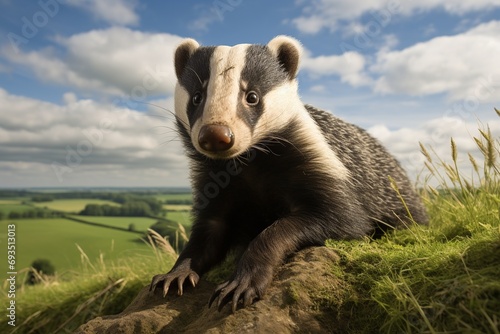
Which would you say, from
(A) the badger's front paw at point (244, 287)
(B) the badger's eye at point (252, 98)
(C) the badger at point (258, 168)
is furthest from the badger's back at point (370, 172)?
(A) the badger's front paw at point (244, 287)

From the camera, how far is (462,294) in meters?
2.40

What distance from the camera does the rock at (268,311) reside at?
2.72m

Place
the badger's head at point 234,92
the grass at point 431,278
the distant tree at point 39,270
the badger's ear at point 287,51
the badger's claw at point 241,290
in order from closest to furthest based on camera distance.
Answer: the grass at point 431,278, the badger's claw at point 241,290, the badger's head at point 234,92, the badger's ear at point 287,51, the distant tree at point 39,270

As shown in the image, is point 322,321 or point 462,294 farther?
point 322,321

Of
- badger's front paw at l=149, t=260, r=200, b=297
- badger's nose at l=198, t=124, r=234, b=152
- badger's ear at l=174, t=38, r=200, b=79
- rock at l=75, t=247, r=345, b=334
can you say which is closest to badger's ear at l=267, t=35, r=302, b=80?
badger's ear at l=174, t=38, r=200, b=79

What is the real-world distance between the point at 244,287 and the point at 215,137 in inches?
39.1

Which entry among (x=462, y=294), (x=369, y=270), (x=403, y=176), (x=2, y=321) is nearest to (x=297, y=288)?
(x=369, y=270)

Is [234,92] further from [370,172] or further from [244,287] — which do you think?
[370,172]

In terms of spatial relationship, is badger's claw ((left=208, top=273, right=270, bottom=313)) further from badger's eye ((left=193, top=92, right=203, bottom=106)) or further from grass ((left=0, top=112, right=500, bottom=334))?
badger's eye ((left=193, top=92, right=203, bottom=106))

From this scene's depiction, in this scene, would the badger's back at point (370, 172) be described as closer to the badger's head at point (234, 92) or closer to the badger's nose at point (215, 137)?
the badger's head at point (234, 92)

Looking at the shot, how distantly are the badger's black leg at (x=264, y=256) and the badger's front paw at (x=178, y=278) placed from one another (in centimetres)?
45

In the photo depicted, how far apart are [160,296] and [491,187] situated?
3.35 m

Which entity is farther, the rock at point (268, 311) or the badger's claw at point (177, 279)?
the badger's claw at point (177, 279)

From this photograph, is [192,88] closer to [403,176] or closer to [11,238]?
[403,176]
